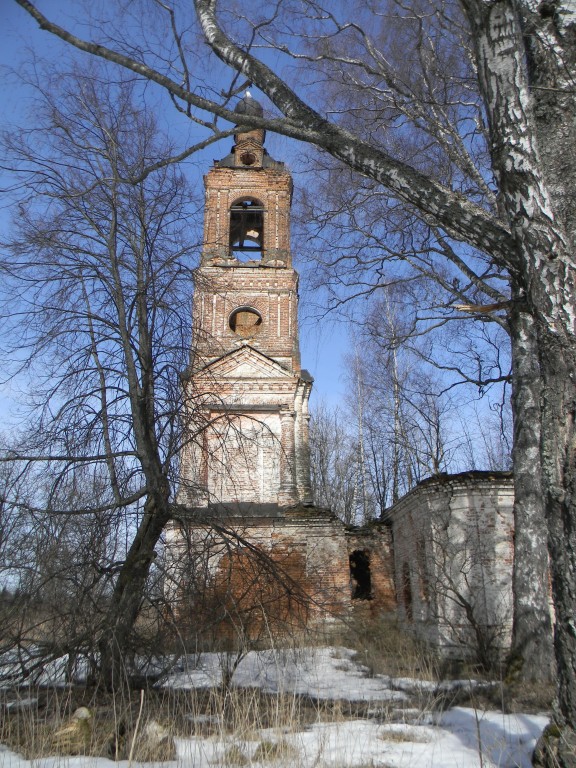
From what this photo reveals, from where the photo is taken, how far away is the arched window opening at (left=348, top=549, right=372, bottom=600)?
17516 mm

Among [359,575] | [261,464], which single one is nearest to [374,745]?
[261,464]

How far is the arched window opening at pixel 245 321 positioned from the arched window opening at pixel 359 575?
7.94m

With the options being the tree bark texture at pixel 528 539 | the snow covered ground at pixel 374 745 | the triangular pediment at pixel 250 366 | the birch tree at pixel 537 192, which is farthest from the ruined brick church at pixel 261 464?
the birch tree at pixel 537 192

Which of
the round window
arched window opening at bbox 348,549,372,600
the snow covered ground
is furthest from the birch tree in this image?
the round window

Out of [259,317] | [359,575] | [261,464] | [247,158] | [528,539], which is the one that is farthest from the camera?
[247,158]

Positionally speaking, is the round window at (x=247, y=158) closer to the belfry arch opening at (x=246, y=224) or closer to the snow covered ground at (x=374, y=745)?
the belfry arch opening at (x=246, y=224)

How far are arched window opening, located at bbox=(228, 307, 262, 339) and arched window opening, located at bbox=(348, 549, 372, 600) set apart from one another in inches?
313

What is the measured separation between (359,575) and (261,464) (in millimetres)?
4832

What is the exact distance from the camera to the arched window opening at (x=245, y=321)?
19375mm

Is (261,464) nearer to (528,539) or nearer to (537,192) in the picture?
(528,539)

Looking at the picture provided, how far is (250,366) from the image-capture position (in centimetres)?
1800

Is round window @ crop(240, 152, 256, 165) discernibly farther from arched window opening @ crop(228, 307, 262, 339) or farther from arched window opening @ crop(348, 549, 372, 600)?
arched window opening @ crop(348, 549, 372, 600)

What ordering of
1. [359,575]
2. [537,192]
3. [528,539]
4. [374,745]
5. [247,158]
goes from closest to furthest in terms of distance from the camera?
[537,192] → [374,745] → [528,539] → [359,575] → [247,158]

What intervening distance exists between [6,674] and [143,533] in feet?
5.42
